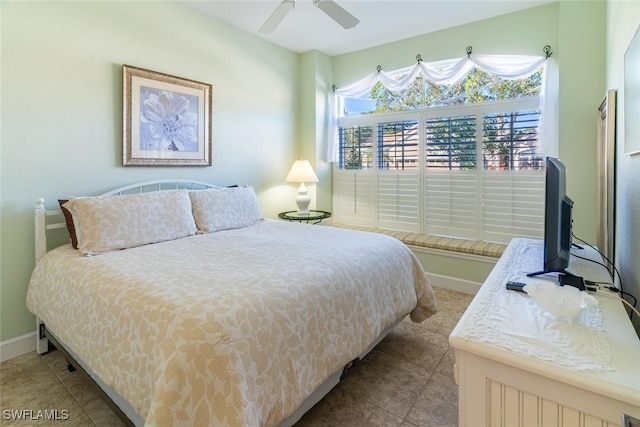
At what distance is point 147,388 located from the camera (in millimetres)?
1190

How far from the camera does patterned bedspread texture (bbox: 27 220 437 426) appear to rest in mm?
1125

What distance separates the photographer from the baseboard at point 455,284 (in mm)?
3350

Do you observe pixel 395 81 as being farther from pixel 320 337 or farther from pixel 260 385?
pixel 260 385

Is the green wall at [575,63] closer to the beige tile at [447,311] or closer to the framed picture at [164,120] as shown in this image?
the beige tile at [447,311]

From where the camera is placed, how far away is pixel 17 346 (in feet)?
7.38

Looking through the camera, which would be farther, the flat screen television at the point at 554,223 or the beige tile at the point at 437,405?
the beige tile at the point at 437,405

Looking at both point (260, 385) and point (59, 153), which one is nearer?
point (260, 385)

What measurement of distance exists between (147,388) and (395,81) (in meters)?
3.75

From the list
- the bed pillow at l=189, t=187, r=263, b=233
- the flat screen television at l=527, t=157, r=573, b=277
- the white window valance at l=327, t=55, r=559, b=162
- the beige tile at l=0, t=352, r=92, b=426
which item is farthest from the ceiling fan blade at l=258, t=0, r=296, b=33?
the beige tile at l=0, t=352, r=92, b=426

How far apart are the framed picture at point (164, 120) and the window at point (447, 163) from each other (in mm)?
1914

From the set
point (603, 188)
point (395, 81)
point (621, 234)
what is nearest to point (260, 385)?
point (621, 234)

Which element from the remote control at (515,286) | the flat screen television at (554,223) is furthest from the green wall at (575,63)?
the remote control at (515,286)

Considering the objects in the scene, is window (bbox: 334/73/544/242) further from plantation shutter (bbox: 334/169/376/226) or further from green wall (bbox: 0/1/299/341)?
green wall (bbox: 0/1/299/341)

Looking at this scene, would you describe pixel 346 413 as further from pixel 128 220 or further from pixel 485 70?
pixel 485 70
